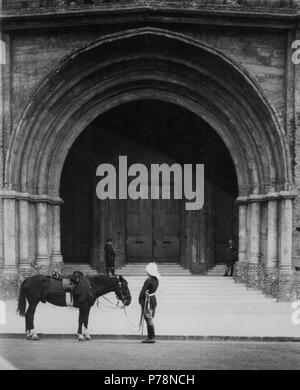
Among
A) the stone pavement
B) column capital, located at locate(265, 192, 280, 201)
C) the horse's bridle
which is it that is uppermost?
column capital, located at locate(265, 192, 280, 201)

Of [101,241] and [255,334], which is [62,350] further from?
[101,241]

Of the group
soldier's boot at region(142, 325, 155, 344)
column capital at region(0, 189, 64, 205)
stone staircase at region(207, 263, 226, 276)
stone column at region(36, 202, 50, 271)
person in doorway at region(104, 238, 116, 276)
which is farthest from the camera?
stone staircase at region(207, 263, 226, 276)

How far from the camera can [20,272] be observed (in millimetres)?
14164

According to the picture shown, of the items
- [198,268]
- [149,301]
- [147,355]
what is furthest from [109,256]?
[147,355]

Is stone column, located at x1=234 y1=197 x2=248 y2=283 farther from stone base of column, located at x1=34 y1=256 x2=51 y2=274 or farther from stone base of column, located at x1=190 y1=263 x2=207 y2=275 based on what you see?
stone base of column, located at x1=34 y1=256 x2=51 y2=274

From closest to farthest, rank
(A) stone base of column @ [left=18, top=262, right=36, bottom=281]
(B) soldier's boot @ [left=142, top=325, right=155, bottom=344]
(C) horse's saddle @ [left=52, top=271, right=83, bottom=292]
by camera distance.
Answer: (B) soldier's boot @ [left=142, top=325, right=155, bottom=344], (C) horse's saddle @ [left=52, top=271, right=83, bottom=292], (A) stone base of column @ [left=18, top=262, right=36, bottom=281]

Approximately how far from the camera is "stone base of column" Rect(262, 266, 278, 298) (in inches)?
549

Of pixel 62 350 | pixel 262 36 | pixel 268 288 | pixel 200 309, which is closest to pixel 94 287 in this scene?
pixel 62 350

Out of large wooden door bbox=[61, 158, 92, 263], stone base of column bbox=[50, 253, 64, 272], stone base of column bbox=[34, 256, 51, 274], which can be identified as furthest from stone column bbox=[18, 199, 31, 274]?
large wooden door bbox=[61, 158, 92, 263]

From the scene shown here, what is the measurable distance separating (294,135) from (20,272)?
6.83 meters

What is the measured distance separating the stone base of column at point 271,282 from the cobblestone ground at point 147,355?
12.2 ft

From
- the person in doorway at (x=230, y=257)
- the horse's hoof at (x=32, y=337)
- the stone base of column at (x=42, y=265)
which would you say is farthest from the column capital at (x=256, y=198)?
the horse's hoof at (x=32, y=337)

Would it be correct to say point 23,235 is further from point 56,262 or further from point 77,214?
point 77,214

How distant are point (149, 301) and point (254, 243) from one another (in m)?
5.25
